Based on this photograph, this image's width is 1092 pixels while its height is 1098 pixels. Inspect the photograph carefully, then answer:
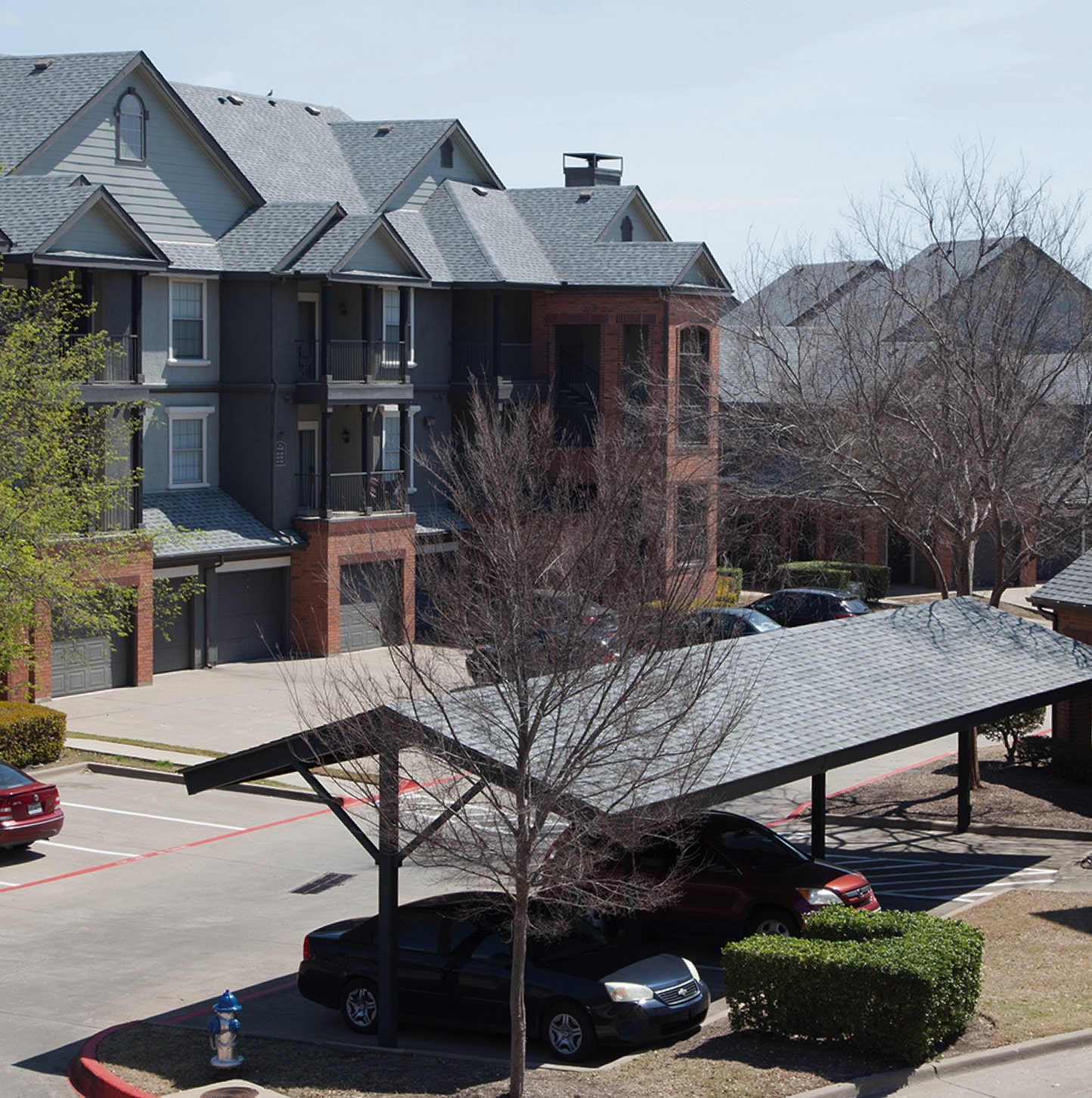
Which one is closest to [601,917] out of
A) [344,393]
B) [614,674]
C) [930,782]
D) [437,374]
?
[614,674]

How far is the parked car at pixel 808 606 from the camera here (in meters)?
41.5

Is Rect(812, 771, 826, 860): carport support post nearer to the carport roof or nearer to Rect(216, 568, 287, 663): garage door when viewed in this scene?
the carport roof

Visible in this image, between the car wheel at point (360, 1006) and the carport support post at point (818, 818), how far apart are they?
723 cm

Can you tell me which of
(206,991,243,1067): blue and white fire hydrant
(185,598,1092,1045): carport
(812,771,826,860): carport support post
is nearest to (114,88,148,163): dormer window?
(185,598,1092,1045): carport

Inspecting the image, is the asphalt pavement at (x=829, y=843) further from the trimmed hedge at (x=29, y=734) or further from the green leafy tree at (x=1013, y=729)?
the green leafy tree at (x=1013, y=729)

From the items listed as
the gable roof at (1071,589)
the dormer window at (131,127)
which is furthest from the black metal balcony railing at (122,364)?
the gable roof at (1071,589)

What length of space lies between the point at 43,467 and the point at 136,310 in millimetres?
9402

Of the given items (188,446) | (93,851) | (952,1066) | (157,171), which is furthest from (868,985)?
(157,171)

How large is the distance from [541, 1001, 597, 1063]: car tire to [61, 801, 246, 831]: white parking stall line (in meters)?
10.8

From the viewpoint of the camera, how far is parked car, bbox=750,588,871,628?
136 feet

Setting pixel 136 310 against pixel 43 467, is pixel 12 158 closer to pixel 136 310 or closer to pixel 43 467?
pixel 136 310

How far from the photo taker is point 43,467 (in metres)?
24.9

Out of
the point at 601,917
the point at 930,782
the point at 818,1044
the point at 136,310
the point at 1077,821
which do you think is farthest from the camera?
the point at 136,310

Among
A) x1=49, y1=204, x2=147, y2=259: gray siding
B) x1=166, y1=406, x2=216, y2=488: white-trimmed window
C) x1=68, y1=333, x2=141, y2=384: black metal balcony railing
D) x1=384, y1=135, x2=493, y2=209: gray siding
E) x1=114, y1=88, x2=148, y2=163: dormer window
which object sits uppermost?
x1=384, y1=135, x2=493, y2=209: gray siding
